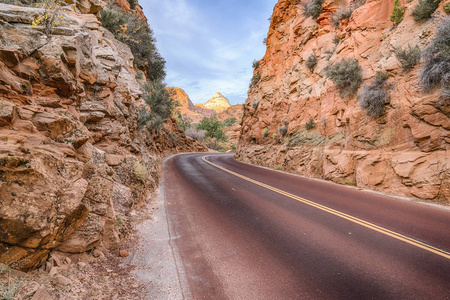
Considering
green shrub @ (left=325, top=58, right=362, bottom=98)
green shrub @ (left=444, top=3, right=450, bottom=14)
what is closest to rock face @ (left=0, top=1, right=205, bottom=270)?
green shrub @ (left=325, top=58, right=362, bottom=98)

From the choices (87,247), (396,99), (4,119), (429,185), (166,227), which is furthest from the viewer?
(396,99)

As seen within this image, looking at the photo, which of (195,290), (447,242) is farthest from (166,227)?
(447,242)

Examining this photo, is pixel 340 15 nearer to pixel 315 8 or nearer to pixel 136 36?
pixel 315 8

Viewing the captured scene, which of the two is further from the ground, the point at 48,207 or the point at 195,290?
the point at 48,207

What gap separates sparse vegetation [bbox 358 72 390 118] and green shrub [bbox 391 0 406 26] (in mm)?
3220

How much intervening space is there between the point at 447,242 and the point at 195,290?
15.0 ft

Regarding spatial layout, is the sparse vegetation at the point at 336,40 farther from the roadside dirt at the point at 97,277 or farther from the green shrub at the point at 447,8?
the roadside dirt at the point at 97,277

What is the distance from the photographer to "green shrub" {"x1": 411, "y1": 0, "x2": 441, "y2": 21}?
8289mm

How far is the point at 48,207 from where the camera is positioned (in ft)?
8.22

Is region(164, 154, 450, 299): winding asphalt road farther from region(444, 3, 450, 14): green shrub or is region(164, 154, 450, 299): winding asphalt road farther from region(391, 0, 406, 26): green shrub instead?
region(391, 0, 406, 26): green shrub

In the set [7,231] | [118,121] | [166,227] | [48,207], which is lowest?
[166,227]

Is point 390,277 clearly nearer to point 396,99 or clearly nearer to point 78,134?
point 78,134

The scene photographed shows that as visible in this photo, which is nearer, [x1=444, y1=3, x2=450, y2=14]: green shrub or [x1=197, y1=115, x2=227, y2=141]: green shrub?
[x1=444, y1=3, x2=450, y2=14]: green shrub

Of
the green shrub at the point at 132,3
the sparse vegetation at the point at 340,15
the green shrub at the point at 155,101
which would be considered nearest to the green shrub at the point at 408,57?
the sparse vegetation at the point at 340,15
